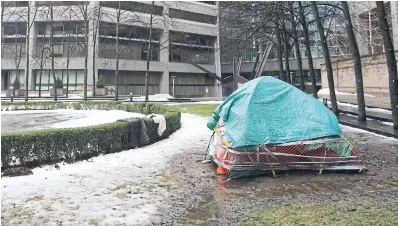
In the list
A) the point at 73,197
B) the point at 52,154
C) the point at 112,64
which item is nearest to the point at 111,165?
the point at 52,154

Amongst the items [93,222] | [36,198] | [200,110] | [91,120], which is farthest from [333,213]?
[200,110]

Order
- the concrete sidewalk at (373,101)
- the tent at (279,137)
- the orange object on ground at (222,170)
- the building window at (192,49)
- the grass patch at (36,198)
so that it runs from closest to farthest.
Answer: the grass patch at (36,198)
the tent at (279,137)
the orange object on ground at (222,170)
the concrete sidewalk at (373,101)
the building window at (192,49)

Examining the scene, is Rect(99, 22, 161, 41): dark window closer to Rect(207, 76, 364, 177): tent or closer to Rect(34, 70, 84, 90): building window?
Rect(34, 70, 84, 90): building window

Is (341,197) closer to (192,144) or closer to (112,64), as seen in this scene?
(192,144)

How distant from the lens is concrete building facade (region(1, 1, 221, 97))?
47406 mm

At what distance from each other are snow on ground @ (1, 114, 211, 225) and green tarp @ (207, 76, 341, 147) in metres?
2.02

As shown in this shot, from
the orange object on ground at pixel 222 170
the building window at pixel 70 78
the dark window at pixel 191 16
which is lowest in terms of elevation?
the orange object on ground at pixel 222 170

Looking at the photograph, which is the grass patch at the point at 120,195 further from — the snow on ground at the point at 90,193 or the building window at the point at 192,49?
the building window at the point at 192,49

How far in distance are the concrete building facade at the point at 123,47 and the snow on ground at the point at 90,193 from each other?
37914 millimetres

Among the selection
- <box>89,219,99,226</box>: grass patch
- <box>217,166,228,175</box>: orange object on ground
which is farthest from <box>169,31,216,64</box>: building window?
<box>89,219,99,226</box>: grass patch

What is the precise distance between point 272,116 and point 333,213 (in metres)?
2.92

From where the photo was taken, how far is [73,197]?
210 inches

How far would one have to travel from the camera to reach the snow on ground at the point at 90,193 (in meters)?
4.51

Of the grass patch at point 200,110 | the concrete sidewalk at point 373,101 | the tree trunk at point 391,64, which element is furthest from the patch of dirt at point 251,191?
the concrete sidewalk at point 373,101
